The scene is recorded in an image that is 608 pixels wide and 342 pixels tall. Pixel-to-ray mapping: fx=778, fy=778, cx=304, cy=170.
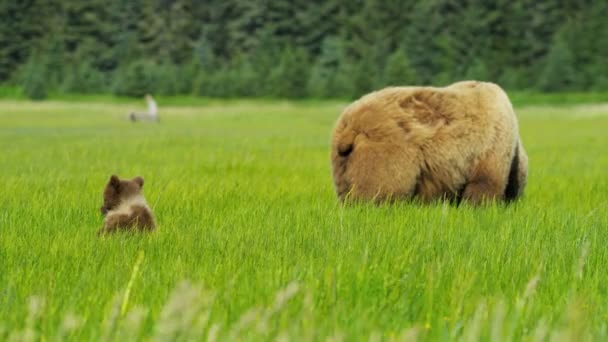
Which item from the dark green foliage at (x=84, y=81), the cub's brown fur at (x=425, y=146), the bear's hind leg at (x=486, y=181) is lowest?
the dark green foliage at (x=84, y=81)

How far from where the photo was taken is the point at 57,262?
3.43 meters

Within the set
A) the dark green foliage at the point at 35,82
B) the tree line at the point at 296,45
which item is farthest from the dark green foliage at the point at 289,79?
the dark green foliage at the point at 35,82

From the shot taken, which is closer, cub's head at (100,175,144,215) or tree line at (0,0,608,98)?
cub's head at (100,175,144,215)

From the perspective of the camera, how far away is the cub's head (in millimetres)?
4699

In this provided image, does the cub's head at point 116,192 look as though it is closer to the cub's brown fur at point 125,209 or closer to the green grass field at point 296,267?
the cub's brown fur at point 125,209

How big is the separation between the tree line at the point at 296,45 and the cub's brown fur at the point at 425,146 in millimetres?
45732

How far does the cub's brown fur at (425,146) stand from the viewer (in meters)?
5.41

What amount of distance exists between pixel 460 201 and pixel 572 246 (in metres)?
1.89

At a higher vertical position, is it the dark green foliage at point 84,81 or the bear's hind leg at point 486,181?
the bear's hind leg at point 486,181

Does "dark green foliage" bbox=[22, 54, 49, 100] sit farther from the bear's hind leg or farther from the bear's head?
the bear's hind leg

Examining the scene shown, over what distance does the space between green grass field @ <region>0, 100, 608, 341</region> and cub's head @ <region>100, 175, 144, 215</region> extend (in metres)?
0.20

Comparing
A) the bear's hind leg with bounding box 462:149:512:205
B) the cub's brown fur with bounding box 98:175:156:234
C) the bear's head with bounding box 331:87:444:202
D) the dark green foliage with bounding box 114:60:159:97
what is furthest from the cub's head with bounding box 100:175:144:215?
the dark green foliage with bounding box 114:60:159:97

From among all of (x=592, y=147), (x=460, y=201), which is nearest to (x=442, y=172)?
(x=460, y=201)

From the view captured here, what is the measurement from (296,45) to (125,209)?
185 ft
